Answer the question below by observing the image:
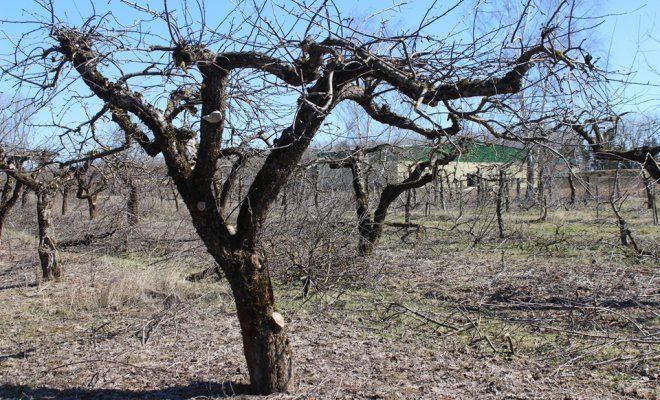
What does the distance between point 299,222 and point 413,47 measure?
4461 millimetres

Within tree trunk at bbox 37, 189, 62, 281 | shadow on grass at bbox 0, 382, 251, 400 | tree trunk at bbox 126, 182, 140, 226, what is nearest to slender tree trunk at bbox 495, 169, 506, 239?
shadow on grass at bbox 0, 382, 251, 400

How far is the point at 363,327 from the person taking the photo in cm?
705

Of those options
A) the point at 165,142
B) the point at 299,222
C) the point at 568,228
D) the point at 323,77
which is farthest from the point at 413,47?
the point at 568,228

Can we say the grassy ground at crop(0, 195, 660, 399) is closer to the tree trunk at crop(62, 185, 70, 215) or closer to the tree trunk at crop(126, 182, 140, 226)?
the tree trunk at crop(126, 182, 140, 226)

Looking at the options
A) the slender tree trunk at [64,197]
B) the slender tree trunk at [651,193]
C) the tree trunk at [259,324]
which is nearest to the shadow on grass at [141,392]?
the tree trunk at [259,324]

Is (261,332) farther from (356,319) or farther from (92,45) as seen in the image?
(356,319)

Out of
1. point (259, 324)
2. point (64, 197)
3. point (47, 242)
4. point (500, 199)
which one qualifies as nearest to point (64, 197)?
point (64, 197)

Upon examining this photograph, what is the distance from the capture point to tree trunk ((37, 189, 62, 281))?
1003 centimetres

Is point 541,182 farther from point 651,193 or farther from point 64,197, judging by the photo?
point 64,197

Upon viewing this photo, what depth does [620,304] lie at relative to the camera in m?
7.65

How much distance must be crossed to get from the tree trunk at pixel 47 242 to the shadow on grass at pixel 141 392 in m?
5.28

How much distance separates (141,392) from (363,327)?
2767 mm

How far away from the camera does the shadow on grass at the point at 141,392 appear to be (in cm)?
492

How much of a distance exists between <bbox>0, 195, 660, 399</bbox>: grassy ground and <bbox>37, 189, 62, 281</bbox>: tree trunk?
284 millimetres
